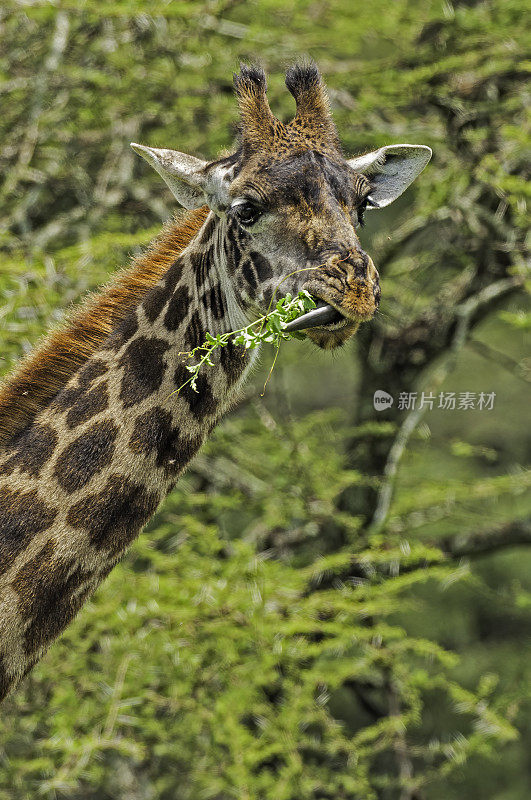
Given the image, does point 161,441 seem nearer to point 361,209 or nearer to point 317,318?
point 317,318

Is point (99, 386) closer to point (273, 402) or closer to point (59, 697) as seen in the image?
point (59, 697)

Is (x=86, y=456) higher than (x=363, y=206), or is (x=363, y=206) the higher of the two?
(x=363, y=206)

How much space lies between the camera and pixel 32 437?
3781 millimetres

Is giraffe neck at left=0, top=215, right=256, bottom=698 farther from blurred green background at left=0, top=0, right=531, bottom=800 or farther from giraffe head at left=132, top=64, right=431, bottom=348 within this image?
blurred green background at left=0, top=0, right=531, bottom=800

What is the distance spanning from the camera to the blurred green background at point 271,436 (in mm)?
7246

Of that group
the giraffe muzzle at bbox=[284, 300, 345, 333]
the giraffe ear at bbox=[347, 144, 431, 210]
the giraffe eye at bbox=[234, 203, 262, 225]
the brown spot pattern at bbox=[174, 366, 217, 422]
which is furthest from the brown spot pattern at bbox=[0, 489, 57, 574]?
the giraffe ear at bbox=[347, 144, 431, 210]

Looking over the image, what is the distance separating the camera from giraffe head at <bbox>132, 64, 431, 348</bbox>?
127 inches

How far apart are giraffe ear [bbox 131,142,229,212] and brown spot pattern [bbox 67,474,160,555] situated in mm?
1080

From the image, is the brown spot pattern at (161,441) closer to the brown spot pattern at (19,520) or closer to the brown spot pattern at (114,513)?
the brown spot pattern at (114,513)

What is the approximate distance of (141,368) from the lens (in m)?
3.78

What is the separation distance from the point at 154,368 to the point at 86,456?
42 centimetres

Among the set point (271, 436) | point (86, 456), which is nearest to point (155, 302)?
point (86, 456)

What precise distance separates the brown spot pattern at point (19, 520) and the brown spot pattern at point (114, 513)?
0.10 meters

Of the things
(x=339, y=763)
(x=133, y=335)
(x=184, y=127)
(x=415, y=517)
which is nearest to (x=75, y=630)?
(x=339, y=763)
